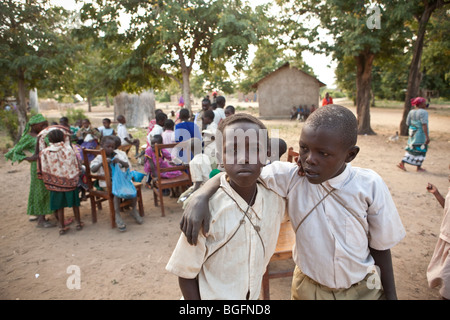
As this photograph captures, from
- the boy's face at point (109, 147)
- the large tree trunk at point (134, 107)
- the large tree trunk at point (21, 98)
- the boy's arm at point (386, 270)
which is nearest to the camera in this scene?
the boy's arm at point (386, 270)

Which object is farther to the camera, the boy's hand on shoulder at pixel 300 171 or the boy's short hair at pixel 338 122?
the boy's hand on shoulder at pixel 300 171

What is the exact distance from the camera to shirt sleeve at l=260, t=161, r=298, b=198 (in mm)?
1374

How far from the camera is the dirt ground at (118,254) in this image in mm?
2824

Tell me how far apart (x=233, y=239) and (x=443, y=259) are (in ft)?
6.87

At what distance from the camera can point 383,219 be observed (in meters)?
1.28

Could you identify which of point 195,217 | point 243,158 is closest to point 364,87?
point 243,158

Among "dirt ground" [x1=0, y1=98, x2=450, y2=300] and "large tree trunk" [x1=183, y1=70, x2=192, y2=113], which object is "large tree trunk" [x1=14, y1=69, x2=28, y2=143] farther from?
"dirt ground" [x1=0, y1=98, x2=450, y2=300]

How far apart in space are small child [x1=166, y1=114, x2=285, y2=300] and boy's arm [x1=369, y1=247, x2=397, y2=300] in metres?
0.55

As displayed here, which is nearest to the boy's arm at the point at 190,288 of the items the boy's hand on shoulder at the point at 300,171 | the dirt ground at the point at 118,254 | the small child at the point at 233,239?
the small child at the point at 233,239

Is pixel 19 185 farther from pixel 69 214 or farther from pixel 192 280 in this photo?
pixel 192 280

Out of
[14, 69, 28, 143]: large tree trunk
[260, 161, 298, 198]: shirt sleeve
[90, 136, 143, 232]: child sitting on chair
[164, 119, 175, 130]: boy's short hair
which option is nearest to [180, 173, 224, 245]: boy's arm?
[260, 161, 298, 198]: shirt sleeve

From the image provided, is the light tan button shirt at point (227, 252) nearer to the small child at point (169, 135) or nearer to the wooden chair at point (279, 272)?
the wooden chair at point (279, 272)

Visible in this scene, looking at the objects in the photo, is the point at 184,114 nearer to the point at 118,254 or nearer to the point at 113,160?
the point at 113,160
